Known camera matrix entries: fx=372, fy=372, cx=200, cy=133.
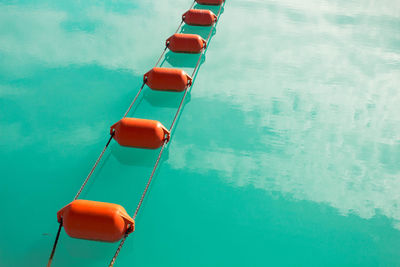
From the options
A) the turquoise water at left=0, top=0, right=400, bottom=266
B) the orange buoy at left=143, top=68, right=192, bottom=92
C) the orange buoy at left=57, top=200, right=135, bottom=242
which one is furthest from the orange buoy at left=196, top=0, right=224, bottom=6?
the orange buoy at left=57, top=200, right=135, bottom=242

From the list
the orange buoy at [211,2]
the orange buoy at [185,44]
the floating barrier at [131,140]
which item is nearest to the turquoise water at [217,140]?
the floating barrier at [131,140]

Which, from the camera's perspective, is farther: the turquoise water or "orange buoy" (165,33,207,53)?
"orange buoy" (165,33,207,53)

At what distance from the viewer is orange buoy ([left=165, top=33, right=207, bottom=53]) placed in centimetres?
425

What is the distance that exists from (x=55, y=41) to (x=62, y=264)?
3031 millimetres

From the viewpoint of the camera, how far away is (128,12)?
5.14m

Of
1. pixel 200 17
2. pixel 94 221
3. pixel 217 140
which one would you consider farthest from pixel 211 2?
pixel 94 221

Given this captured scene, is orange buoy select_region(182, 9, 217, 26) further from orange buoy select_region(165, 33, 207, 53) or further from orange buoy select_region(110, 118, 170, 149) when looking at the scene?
orange buoy select_region(110, 118, 170, 149)

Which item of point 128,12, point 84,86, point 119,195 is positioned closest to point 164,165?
point 119,195

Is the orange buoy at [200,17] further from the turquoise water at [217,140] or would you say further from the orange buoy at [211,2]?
the orange buoy at [211,2]

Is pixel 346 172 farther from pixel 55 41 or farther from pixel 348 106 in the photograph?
pixel 55 41

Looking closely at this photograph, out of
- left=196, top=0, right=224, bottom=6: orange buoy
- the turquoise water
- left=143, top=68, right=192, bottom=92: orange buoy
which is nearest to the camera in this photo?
the turquoise water

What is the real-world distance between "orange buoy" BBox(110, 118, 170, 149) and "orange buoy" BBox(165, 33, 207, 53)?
5.23 feet

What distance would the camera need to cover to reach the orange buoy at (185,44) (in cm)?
425

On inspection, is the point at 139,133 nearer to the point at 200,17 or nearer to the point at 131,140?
the point at 131,140
